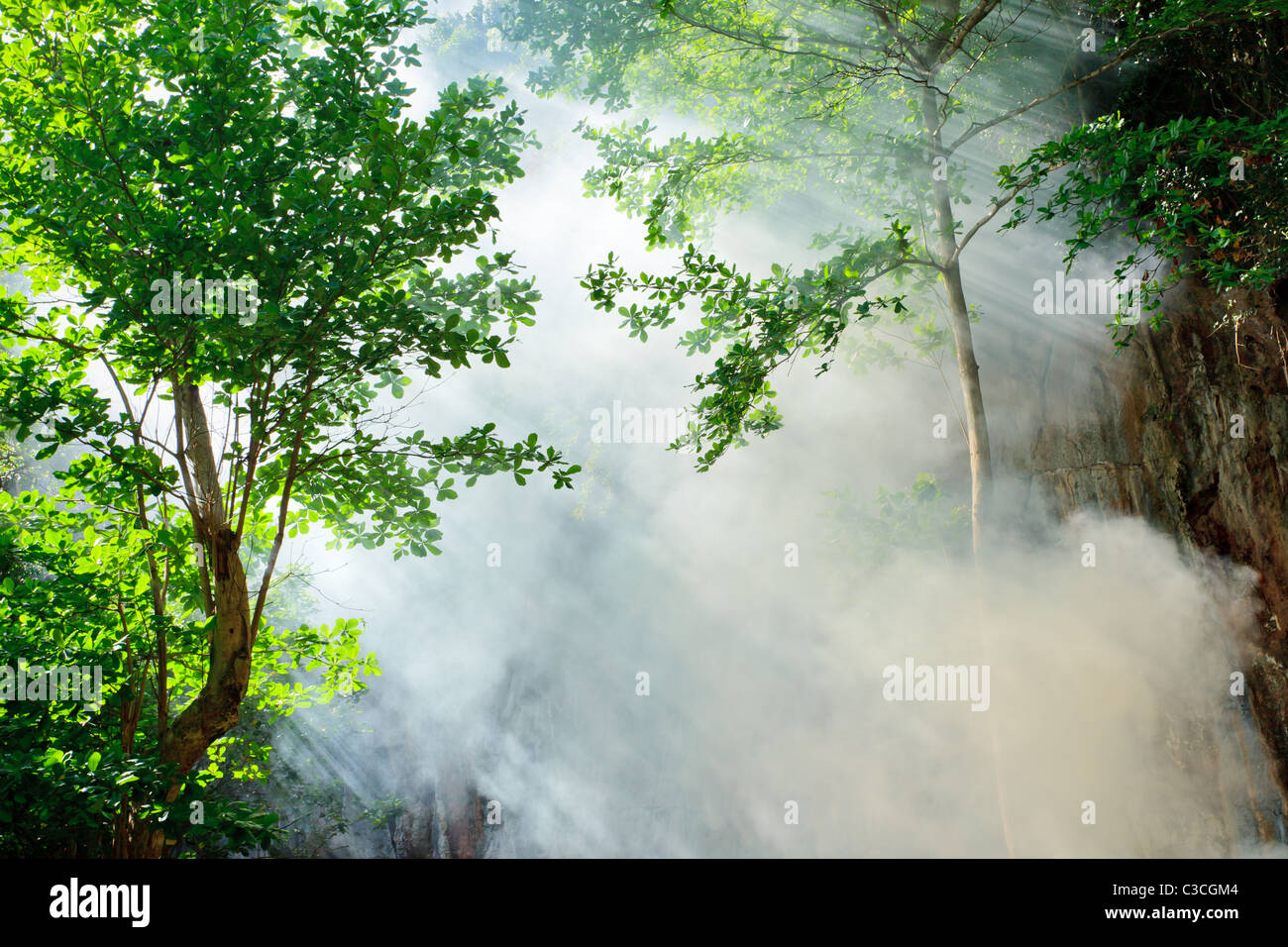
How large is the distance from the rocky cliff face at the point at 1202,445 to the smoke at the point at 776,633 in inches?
6.4

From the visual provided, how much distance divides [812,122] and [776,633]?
710cm

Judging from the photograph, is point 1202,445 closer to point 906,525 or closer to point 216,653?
point 906,525

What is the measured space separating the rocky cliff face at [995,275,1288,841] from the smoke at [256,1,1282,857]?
0.16 metres

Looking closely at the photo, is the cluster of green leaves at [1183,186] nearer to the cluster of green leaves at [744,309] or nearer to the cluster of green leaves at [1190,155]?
the cluster of green leaves at [1190,155]

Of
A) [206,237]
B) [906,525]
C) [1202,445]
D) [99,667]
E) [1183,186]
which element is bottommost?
[99,667]

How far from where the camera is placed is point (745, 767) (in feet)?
36.2

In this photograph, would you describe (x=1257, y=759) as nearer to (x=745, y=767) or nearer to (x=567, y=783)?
(x=745, y=767)

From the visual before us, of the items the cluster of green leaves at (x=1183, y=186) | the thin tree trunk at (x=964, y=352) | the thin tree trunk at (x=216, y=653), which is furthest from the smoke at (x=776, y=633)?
the thin tree trunk at (x=216, y=653)

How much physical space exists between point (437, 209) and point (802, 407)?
8139mm

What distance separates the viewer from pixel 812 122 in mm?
6789

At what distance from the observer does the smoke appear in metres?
5.45

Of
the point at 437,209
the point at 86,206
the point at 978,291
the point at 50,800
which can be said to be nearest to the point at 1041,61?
the point at 978,291

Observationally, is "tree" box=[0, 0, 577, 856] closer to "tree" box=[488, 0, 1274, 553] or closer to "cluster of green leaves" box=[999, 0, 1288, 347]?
"tree" box=[488, 0, 1274, 553]

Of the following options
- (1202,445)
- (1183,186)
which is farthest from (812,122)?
(1202,445)
